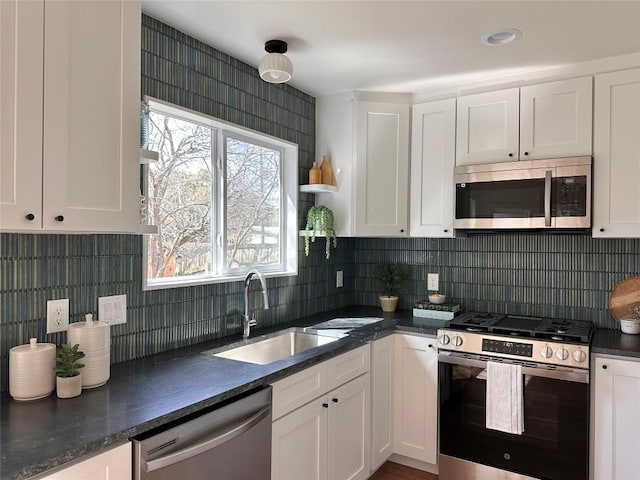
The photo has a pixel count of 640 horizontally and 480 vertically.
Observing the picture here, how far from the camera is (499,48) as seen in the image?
2.32 metres

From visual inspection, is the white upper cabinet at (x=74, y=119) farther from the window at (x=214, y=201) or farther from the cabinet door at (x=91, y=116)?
the window at (x=214, y=201)

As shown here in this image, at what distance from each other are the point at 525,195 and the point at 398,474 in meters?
1.85

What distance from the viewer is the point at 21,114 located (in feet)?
4.15

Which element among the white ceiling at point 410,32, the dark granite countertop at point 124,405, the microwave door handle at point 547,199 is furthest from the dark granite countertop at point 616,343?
the white ceiling at point 410,32

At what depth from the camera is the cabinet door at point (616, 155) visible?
2375 millimetres

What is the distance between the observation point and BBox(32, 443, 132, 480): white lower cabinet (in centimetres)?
111

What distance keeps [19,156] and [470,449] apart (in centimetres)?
252

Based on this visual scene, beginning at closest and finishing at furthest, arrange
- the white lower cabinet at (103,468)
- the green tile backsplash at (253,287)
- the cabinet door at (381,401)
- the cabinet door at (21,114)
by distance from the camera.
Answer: the white lower cabinet at (103,468) → the cabinet door at (21,114) → the green tile backsplash at (253,287) → the cabinet door at (381,401)

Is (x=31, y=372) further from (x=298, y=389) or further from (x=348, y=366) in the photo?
(x=348, y=366)

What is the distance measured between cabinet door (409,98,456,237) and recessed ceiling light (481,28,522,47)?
0.63 m

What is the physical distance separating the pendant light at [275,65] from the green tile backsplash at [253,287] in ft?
1.04

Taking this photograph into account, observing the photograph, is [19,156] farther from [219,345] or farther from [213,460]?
[219,345]

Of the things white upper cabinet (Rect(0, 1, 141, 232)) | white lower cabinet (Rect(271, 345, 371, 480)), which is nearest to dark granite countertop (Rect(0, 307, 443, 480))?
white lower cabinet (Rect(271, 345, 371, 480))

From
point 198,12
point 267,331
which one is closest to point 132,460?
point 267,331
